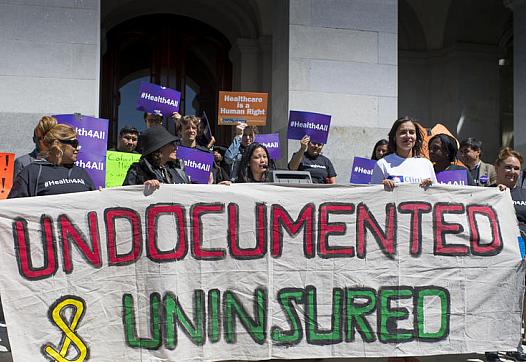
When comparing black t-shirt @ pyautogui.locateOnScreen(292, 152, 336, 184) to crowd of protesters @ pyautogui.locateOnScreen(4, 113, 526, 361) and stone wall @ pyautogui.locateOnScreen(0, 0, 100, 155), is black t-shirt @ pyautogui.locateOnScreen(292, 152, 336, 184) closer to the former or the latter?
→ crowd of protesters @ pyautogui.locateOnScreen(4, 113, 526, 361)

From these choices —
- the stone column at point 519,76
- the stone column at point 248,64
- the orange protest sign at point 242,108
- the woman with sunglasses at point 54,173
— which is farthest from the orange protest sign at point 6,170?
the stone column at point 248,64

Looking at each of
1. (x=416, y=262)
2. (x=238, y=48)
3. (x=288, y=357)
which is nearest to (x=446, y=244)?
(x=416, y=262)

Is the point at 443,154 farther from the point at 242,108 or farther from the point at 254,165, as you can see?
the point at 242,108

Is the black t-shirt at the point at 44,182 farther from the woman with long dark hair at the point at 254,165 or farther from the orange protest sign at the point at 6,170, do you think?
the orange protest sign at the point at 6,170

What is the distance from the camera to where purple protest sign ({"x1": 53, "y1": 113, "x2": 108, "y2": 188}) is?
5816 mm

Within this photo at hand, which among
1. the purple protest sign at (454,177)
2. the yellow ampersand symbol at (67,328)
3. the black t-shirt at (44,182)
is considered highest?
the purple protest sign at (454,177)

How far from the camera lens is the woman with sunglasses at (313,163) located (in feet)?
22.0

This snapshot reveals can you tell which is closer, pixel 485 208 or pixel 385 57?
pixel 485 208

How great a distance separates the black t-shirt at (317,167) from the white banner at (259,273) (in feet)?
7.07

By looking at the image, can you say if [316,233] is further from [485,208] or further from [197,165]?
[197,165]

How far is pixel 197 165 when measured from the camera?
19.2ft

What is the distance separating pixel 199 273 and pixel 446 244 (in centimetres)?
171

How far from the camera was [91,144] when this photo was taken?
588 centimetres

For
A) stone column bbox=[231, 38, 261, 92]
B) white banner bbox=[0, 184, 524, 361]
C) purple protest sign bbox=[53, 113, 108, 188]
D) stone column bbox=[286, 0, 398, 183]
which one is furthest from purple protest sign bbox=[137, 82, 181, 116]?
stone column bbox=[231, 38, 261, 92]
